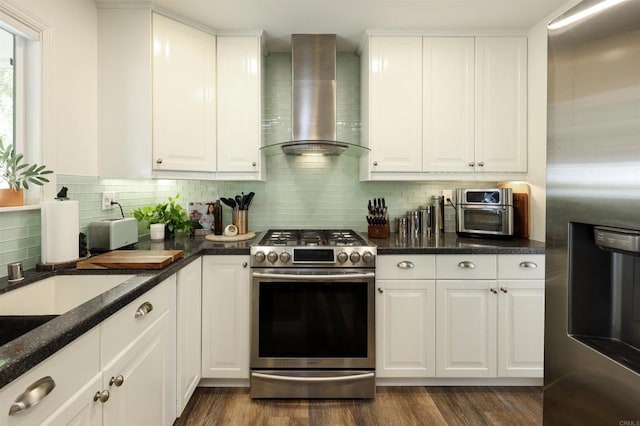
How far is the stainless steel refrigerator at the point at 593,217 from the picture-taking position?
29.7 inches

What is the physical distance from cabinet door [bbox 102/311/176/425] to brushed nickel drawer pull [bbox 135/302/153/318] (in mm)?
93

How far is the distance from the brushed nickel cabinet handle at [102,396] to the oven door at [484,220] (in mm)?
2411

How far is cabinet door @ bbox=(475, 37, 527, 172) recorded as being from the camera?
2.58 metres

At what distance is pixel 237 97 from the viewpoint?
2.58m

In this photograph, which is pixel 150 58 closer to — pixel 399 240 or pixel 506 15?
pixel 399 240

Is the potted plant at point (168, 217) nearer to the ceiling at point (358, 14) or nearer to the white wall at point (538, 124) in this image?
the ceiling at point (358, 14)

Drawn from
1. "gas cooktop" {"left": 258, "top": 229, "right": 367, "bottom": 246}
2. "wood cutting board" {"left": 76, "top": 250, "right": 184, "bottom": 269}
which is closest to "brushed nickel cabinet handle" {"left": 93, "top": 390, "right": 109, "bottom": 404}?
"wood cutting board" {"left": 76, "top": 250, "right": 184, "bottom": 269}

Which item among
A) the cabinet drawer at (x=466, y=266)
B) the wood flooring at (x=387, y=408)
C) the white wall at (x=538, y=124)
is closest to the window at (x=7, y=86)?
the wood flooring at (x=387, y=408)

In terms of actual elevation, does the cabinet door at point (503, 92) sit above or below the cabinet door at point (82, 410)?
above

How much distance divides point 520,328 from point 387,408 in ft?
3.28

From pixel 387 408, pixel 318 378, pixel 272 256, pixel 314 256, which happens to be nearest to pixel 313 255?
pixel 314 256

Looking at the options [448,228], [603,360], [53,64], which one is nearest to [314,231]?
[448,228]

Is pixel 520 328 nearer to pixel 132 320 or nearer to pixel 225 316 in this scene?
pixel 225 316

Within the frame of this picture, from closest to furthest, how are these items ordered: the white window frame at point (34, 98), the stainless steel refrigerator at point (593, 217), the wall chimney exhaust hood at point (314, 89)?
the stainless steel refrigerator at point (593, 217)
the white window frame at point (34, 98)
the wall chimney exhaust hood at point (314, 89)
